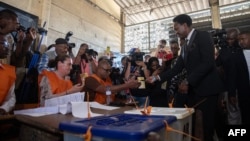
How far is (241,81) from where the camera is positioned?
273cm

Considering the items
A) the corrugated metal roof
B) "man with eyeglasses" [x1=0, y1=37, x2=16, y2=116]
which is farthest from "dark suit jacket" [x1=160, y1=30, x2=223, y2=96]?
the corrugated metal roof

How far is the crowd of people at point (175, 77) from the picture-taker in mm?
2066

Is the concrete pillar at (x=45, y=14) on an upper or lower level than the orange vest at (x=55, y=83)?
upper

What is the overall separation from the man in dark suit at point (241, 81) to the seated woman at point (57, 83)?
6.57 ft

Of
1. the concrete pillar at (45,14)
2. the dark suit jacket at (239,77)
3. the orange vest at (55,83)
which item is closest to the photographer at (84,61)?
the concrete pillar at (45,14)

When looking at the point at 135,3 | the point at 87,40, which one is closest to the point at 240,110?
the point at 87,40

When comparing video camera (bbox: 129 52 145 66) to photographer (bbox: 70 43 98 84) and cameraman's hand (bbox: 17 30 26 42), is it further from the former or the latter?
cameraman's hand (bbox: 17 30 26 42)

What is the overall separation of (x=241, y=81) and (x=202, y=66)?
1.03m

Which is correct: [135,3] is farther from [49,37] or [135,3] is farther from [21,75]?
[21,75]

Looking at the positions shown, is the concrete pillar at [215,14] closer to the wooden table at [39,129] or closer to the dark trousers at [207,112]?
the dark trousers at [207,112]

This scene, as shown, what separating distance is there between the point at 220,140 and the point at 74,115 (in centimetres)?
267

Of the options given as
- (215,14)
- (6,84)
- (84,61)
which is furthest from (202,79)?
(215,14)

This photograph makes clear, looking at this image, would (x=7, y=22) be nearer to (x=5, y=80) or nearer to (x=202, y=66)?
(x=5, y=80)

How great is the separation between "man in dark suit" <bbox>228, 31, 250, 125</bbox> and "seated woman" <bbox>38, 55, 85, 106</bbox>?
6.57 ft
